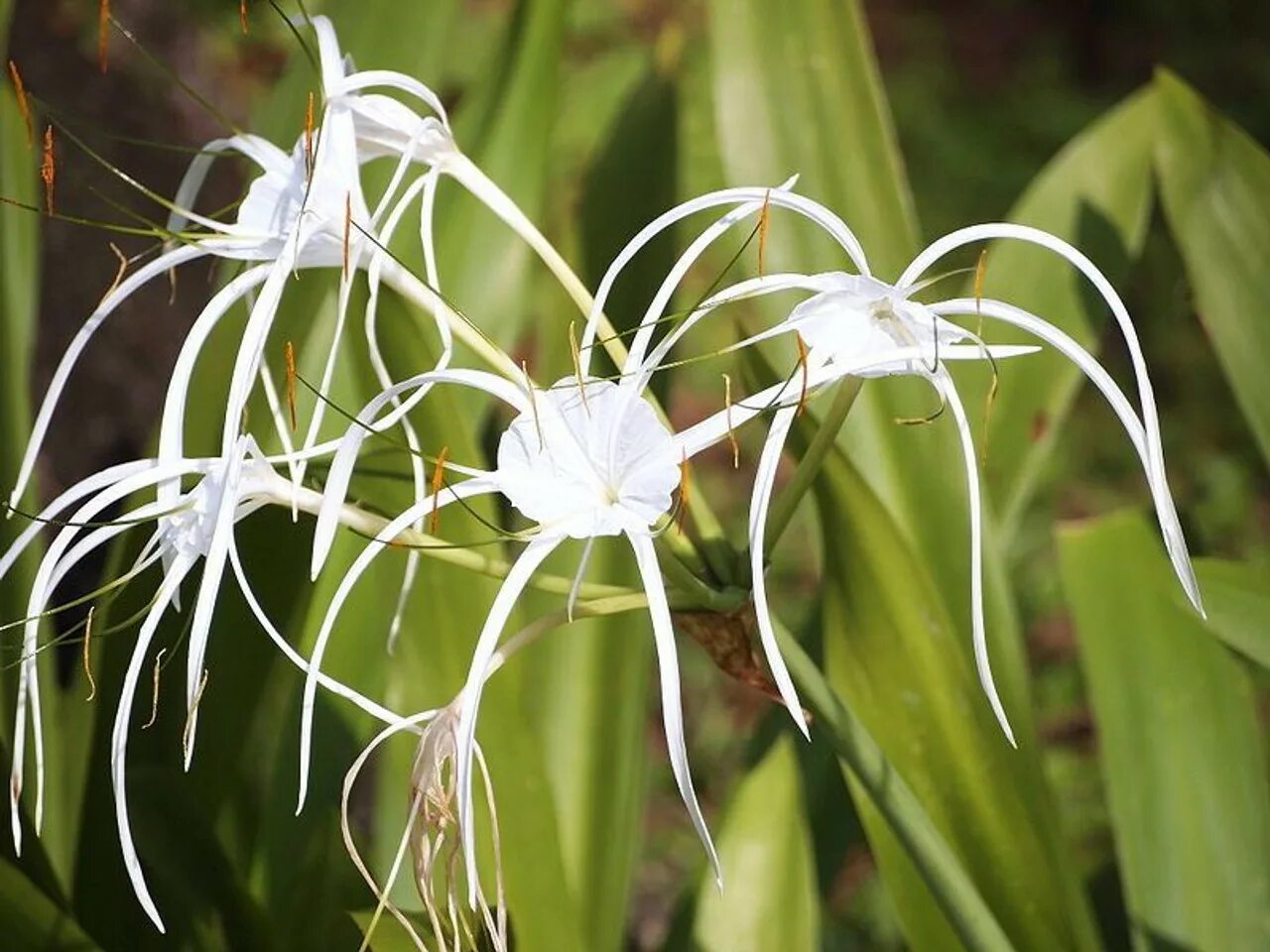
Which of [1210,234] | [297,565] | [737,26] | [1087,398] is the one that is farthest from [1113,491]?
[297,565]

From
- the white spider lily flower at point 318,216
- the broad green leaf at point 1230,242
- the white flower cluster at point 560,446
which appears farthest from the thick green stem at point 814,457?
the broad green leaf at point 1230,242

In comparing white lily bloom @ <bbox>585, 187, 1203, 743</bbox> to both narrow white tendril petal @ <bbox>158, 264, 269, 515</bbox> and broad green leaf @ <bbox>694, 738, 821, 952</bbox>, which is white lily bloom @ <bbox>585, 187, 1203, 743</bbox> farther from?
broad green leaf @ <bbox>694, 738, 821, 952</bbox>

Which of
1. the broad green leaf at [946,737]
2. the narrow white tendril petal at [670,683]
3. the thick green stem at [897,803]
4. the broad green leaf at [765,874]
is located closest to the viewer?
the narrow white tendril petal at [670,683]

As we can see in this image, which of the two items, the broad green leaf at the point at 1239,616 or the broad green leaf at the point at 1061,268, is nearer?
the broad green leaf at the point at 1239,616

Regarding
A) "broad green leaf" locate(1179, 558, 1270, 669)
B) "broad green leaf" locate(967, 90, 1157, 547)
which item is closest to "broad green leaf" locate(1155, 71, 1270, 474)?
"broad green leaf" locate(967, 90, 1157, 547)

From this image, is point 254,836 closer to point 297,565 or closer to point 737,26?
point 297,565

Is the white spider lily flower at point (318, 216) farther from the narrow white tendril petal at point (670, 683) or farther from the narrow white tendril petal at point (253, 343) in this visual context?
the narrow white tendril petal at point (670, 683)

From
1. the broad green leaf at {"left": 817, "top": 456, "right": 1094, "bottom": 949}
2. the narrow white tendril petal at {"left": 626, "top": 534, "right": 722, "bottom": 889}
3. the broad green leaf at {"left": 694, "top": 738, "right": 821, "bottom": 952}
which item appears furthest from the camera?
the broad green leaf at {"left": 694, "top": 738, "right": 821, "bottom": 952}
